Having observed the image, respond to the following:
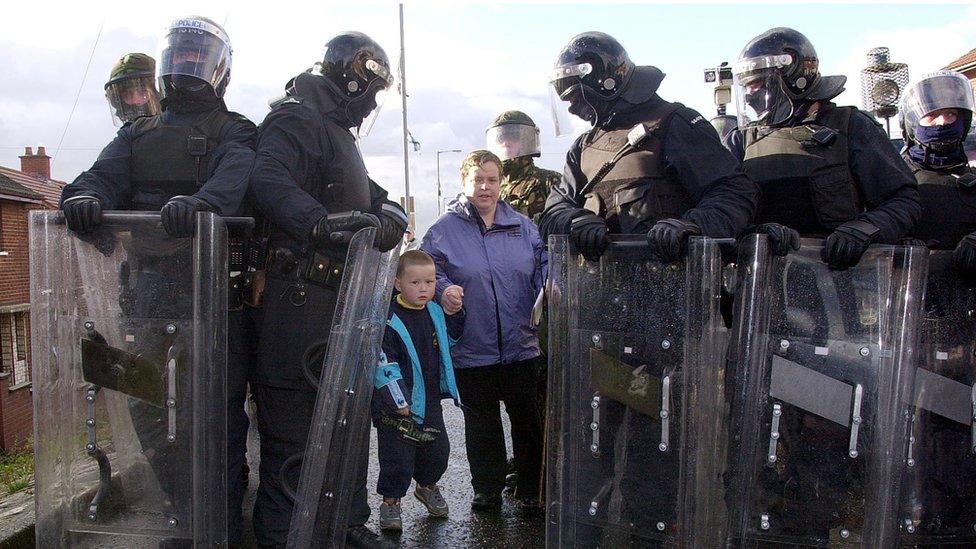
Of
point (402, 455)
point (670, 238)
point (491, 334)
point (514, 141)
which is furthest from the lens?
point (514, 141)

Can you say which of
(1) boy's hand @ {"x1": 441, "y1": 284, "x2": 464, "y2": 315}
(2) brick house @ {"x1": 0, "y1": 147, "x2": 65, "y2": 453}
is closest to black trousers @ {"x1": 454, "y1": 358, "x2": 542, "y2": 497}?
(1) boy's hand @ {"x1": 441, "y1": 284, "x2": 464, "y2": 315}

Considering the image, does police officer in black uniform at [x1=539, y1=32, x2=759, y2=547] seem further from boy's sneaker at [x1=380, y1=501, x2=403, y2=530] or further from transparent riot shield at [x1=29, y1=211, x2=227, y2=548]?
transparent riot shield at [x1=29, y1=211, x2=227, y2=548]

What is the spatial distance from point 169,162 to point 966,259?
10.3 feet

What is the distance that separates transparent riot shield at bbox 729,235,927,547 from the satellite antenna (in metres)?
3.83

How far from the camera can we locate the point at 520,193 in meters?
5.44

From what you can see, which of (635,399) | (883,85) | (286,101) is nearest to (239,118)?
(286,101)

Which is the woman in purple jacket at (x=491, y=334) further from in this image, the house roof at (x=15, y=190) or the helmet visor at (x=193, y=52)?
the house roof at (x=15, y=190)

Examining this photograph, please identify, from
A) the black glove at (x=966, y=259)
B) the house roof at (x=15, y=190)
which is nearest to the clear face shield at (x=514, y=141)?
the black glove at (x=966, y=259)

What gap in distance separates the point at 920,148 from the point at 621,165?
1705 millimetres

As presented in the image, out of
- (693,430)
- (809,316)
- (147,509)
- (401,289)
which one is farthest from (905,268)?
(147,509)

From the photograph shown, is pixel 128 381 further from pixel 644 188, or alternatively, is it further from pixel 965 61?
pixel 965 61

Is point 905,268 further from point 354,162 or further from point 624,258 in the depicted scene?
point 354,162

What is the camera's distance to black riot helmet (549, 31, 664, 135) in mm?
3379

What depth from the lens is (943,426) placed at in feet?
10.1
